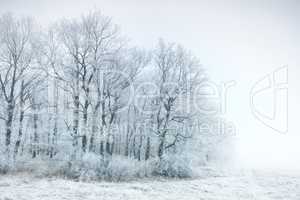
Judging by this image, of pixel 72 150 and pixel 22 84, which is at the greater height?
pixel 22 84

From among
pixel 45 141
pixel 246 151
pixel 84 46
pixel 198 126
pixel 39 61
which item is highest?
pixel 84 46

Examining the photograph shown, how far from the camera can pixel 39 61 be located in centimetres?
1892

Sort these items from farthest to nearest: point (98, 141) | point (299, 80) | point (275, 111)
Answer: point (299, 80) → point (275, 111) → point (98, 141)

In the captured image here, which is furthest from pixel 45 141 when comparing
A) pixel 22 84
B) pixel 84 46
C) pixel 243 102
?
pixel 243 102

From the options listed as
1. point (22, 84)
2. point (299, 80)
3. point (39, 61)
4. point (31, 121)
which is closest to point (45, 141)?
point (31, 121)

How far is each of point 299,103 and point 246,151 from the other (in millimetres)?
13325

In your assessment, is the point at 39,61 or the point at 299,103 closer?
the point at 39,61

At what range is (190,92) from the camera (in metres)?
21.9

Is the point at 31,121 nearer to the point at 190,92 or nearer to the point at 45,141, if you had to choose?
the point at 45,141

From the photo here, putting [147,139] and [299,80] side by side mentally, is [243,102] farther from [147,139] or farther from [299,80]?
[299,80]

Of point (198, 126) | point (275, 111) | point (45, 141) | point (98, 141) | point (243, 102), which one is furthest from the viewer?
point (243, 102)

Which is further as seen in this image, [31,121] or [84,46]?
[31,121]

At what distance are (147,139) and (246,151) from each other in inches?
1233

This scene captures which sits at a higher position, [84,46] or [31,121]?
[84,46]
